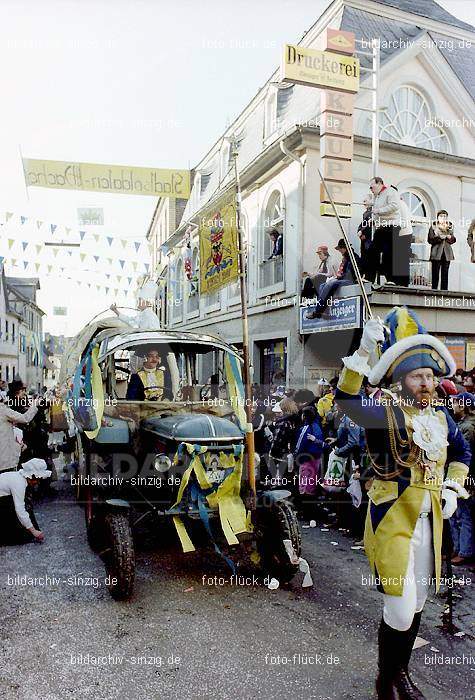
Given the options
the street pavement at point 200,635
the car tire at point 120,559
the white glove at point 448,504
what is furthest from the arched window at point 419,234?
the white glove at point 448,504

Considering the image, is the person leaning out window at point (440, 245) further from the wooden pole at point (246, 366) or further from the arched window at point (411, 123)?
the wooden pole at point (246, 366)

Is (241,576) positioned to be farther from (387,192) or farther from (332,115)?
(332,115)

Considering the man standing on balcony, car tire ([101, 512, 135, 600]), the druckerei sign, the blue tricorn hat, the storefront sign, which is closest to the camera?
the blue tricorn hat

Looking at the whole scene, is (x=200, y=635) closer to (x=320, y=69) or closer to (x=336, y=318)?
(x=336, y=318)

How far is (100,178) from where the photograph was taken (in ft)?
20.6

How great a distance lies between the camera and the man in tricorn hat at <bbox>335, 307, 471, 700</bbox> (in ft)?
9.37

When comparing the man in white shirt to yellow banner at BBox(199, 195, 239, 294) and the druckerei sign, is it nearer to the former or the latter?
yellow banner at BBox(199, 195, 239, 294)

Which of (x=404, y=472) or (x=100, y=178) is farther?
(x=100, y=178)

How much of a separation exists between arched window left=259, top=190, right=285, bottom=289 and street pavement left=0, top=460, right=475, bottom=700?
8.55 meters

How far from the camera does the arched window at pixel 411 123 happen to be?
42.0 ft

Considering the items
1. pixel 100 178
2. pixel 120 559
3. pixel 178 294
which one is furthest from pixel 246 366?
pixel 178 294

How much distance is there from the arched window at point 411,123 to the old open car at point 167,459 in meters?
9.25

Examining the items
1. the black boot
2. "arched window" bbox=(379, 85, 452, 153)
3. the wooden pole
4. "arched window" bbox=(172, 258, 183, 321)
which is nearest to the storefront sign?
the wooden pole

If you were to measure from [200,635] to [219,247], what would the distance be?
3874 millimetres
